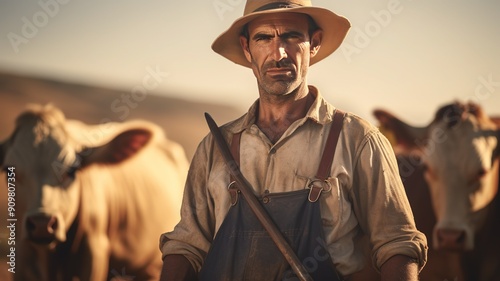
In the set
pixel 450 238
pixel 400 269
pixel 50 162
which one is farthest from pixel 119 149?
pixel 400 269

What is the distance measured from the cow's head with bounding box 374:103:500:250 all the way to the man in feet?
9.56

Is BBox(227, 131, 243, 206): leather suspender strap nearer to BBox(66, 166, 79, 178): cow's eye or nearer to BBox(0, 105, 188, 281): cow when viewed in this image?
BBox(0, 105, 188, 281): cow

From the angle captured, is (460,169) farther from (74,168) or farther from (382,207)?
(382,207)

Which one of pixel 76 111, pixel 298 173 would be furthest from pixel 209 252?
pixel 76 111

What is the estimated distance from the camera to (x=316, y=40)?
13.0 ft

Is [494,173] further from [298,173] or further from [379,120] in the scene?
[298,173]

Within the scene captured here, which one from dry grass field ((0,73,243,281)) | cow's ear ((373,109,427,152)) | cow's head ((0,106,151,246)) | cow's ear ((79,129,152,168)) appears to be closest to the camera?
cow's head ((0,106,151,246))

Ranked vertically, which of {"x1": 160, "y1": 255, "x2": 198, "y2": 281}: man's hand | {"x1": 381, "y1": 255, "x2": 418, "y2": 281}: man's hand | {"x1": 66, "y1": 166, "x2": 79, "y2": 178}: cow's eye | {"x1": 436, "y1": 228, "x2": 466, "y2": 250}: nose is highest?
{"x1": 66, "y1": 166, "x2": 79, "y2": 178}: cow's eye

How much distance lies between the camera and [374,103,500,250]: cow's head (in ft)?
21.5

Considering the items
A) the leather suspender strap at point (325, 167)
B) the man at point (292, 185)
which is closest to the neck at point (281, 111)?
the man at point (292, 185)

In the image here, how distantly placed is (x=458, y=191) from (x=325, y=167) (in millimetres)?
3315

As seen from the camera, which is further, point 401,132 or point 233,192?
point 401,132

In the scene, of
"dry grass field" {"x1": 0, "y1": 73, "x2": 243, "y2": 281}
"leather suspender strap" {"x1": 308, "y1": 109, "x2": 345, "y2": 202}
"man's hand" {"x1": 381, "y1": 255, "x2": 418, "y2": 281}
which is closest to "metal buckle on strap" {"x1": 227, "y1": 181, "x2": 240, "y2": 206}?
"leather suspender strap" {"x1": 308, "y1": 109, "x2": 345, "y2": 202}

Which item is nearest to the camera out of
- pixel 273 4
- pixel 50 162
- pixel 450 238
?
pixel 273 4
